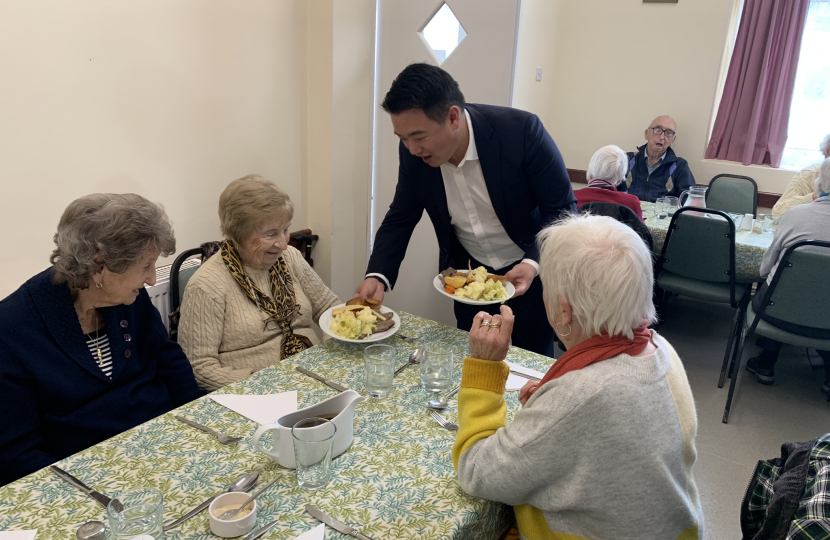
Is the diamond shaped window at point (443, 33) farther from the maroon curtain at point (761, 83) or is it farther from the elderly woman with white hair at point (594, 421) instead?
the maroon curtain at point (761, 83)

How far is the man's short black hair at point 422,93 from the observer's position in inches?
72.1

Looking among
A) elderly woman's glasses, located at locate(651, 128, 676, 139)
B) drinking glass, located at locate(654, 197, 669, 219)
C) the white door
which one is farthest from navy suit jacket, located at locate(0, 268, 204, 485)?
elderly woman's glasses, located at locate(651, 128, 676, 139)

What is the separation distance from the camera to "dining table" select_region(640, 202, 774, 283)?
134 inches

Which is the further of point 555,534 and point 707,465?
point 707,465

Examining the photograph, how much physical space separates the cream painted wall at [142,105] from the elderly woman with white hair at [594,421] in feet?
6.65

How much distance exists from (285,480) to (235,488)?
0.10 m

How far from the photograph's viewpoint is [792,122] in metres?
4.97

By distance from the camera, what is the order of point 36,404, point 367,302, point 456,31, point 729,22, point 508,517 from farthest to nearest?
point 729,22
point 456,31
point 367,302
point 36,404
point 508,517

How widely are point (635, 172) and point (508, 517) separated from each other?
185 inches

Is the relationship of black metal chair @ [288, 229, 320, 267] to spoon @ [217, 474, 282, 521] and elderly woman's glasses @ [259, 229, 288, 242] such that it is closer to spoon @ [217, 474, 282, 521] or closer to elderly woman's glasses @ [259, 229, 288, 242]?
elderly woman's glasses @ [259, 229, 288, 242]

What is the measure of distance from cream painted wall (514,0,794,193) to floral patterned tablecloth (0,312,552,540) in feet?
12.8

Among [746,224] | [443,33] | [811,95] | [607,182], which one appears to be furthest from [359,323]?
[811,95]

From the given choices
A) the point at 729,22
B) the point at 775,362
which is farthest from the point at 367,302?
the point at 729,22

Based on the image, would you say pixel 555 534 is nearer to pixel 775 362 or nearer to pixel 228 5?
pixel 228 5
